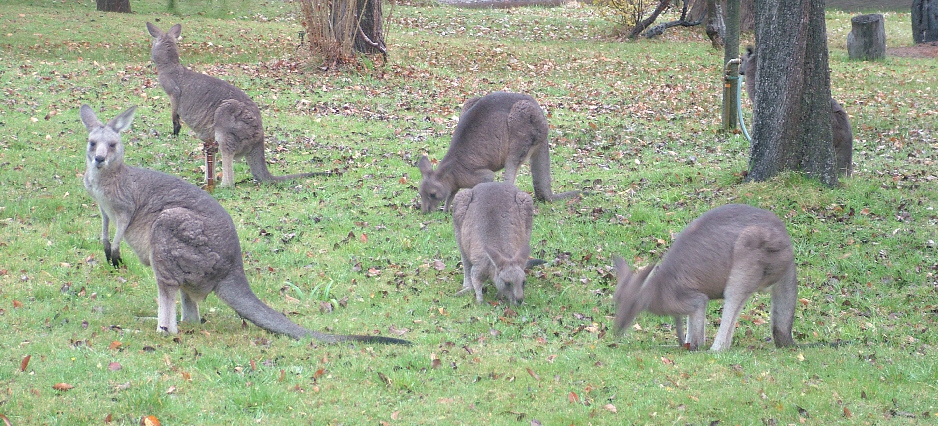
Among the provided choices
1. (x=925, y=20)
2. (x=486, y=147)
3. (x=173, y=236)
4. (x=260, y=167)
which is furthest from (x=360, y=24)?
(x=925, y=20)

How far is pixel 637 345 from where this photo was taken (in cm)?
673

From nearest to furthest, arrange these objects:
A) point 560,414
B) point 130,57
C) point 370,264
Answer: point 560,414 < point 370,264 < point 130,57

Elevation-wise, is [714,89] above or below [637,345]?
above

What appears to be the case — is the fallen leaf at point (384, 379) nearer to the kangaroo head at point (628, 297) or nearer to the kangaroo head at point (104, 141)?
the kangaroo head at point (628, 297)

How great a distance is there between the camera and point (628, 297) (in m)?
6.32

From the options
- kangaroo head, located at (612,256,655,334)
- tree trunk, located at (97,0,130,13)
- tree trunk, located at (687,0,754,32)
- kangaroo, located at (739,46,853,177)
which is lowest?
kangaroo head, located at (612,256,655,334)

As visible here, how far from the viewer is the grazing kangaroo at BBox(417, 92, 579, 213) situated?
1021 centimetres

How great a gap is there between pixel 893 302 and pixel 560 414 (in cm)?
413

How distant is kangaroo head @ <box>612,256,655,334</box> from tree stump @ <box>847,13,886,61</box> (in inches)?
742

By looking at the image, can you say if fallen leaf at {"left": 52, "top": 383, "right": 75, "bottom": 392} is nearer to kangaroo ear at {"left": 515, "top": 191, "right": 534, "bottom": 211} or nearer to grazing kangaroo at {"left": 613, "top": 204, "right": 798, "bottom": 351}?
grazing kangaroo at {"left": 613, "top": 204, "right": 798, "bottom": 351}

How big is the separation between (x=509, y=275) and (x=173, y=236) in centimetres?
284

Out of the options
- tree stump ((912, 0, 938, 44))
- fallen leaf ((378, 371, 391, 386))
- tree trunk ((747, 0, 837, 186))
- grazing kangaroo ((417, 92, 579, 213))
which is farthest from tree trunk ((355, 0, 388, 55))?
tree stump ((912, 0, 938, 44))

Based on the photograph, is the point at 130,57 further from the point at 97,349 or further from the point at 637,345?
the point at 637,345

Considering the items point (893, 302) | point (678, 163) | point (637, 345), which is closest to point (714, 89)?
point (678, 163)
